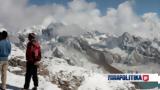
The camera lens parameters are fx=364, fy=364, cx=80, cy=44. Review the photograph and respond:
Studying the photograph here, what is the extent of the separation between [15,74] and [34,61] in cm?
600

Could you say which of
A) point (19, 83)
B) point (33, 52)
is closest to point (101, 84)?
point (19, 83)

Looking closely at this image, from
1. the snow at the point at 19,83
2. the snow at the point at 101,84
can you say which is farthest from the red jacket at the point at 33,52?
the snow at the point at 101,84

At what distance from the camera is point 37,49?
19234 millimetres

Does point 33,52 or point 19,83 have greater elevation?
point 33,52

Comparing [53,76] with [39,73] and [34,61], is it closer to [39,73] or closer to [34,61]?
[39,73]

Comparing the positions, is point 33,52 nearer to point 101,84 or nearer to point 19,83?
point 19,83

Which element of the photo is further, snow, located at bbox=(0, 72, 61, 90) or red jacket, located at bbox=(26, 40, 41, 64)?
snow, located at bbox=(0, 72, 61, 90)

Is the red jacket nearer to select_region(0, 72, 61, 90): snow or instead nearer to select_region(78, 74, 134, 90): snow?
select_region(0, 72, 61, 90): snow

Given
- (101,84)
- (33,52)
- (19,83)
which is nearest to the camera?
(33,52)

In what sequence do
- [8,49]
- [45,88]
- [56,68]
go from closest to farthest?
[8,49]
[45,88]
[56,68]

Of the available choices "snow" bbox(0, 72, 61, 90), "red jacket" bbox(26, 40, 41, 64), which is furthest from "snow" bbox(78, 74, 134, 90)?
"red jacket" bbox(26, 40, 41, 64)

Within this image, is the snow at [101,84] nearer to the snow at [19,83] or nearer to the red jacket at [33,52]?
the snow at [19,83]

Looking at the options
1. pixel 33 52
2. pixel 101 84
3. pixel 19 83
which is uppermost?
pixel 33 52

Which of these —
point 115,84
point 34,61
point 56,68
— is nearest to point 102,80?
point 115,84
